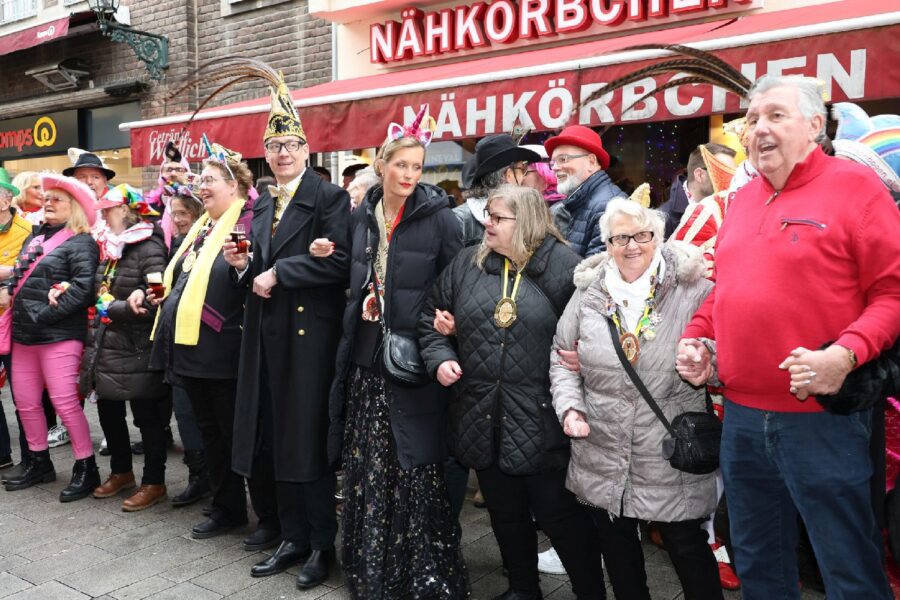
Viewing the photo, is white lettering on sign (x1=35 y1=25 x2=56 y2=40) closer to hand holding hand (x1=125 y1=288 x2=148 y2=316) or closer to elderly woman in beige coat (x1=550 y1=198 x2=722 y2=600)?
hand holding hand (x1=125 y1=288 x2=148 y2=316)

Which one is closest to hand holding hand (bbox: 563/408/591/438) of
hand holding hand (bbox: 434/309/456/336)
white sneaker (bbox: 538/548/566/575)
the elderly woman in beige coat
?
the elderly woman in beige coat

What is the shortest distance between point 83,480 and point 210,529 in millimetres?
1259

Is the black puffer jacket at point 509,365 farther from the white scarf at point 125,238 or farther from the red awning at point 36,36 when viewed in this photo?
the red awning at point 36,36

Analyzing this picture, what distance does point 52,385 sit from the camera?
505cm

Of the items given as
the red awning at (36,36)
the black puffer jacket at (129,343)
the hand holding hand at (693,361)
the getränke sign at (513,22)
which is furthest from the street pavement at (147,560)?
the red awning at (36,36)

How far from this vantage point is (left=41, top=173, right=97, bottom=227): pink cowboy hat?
5121 millimetres

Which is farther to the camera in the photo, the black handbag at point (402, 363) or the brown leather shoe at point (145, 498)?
the brown leather shoe at point (145, 498)

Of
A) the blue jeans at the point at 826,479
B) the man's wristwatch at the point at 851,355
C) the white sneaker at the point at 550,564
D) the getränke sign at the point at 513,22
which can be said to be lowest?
the white sneaker at the point at 550,564

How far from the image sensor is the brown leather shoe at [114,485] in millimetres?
5031

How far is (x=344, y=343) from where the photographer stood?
3.62m

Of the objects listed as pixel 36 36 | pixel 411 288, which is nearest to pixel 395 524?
pixel 411 288

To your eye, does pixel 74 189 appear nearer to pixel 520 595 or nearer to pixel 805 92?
pixel 520 595

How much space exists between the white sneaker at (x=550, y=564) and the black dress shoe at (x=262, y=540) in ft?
4.62

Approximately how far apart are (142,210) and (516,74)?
2570mm
